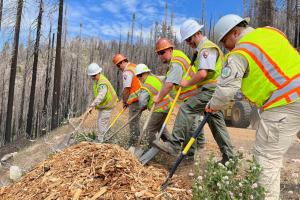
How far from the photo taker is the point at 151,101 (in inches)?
313

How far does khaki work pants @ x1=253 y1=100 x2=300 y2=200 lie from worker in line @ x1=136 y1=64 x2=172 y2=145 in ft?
11.5

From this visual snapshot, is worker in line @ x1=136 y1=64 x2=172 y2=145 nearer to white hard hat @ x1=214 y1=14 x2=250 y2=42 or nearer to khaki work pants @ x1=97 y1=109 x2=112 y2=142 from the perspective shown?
khaki work pants @ x1=97 y1=109 x2=112 y2=142

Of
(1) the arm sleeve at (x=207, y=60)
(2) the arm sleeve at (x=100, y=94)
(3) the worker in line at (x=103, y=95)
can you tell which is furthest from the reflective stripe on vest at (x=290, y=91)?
(3) the worker in line at (x=103, y=95)

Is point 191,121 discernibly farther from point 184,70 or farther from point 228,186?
point 228,186

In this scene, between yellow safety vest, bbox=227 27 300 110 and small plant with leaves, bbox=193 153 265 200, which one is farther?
yellow safety vest, bbox=227 27 300 110

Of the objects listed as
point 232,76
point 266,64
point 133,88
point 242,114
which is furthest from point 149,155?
point 242,114

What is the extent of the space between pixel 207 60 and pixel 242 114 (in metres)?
13.7

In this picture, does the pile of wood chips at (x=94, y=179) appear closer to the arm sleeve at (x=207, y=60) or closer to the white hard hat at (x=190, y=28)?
the arm sleeve at (x=207, y=60)

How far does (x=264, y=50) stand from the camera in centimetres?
388

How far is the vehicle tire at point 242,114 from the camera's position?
18.8 m

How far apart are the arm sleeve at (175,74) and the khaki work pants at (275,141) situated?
8.68 feet

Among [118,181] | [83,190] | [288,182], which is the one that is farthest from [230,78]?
[288,182]

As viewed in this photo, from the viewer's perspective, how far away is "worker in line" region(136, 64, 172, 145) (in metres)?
7.47

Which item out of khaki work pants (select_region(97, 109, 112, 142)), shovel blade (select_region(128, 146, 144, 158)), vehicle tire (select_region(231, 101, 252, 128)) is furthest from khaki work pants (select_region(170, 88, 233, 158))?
vehicle tire (select_region(231, 101, 252, 128))
